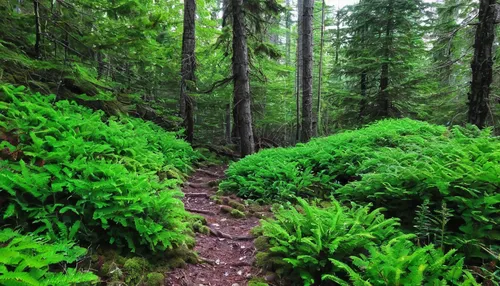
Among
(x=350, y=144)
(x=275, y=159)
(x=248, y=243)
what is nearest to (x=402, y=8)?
(x=350, y=144)

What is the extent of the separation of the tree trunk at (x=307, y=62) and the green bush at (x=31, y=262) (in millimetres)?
11487

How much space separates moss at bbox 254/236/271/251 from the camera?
14.6ft

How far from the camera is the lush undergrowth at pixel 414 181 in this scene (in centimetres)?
333

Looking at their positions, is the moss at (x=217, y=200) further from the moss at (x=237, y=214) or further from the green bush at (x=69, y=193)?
the green bush at (x=69, y=193)

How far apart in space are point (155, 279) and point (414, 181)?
157 inches

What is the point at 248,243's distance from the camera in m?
4.96

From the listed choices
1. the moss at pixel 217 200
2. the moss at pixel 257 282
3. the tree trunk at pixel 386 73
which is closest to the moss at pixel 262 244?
the moss at pixel 257 282

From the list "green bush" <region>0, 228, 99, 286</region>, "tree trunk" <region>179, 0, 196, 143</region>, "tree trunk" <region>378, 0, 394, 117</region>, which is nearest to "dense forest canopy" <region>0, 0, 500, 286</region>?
"green bush" <region>0, 228, 99, 286</region>

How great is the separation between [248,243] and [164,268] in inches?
67.4

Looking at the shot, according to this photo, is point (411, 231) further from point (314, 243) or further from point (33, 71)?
point (33, 71)

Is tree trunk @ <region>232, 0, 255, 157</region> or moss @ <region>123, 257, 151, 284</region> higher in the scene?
tree trunk @ <region>232, 0, 255, 157</region>

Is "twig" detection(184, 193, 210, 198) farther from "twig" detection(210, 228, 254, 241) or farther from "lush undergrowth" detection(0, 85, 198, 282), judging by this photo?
"lush undergrowth" detection(0, 85, 198, 282)

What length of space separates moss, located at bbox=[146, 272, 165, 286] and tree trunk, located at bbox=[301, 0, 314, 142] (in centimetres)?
1080

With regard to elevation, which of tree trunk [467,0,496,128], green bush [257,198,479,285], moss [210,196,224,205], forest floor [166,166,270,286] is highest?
tree trunk [467,0,496,128]
